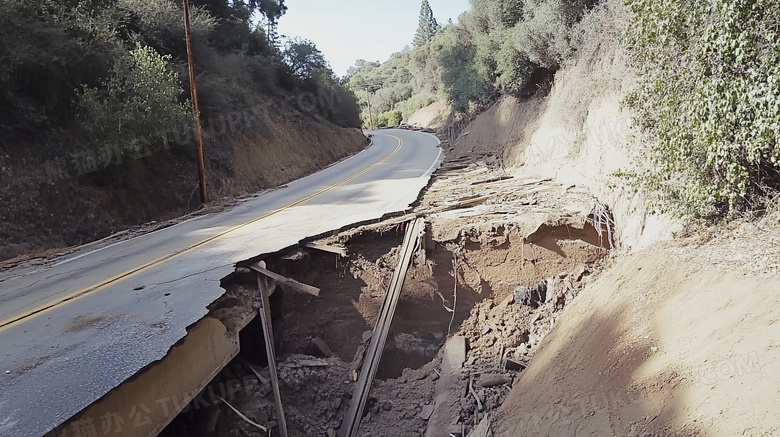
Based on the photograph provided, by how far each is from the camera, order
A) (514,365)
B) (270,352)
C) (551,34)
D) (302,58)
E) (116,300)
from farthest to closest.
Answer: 1. (302,58)
2. (551,34)
3. (514,365)
4. (270,352)
5. (116,300)

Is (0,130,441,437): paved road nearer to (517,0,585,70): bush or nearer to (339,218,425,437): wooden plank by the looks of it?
(339,218,425,437): wooden plank

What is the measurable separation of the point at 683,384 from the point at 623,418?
0.58 metres

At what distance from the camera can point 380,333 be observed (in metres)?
8.05

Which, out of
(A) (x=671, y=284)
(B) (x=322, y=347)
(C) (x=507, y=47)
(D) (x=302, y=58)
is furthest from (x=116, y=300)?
(D) (x=302, y=58)

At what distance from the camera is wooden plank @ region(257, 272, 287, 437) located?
6.12 meters

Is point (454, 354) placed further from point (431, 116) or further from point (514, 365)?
point (431, 116)

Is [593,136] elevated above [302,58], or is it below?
below

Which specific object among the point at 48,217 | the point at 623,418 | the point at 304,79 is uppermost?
the point at 304,79

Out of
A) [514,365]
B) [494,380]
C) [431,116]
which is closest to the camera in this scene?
[494,380]

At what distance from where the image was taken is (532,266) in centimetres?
877

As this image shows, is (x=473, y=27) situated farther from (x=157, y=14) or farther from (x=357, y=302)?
(x=357, y=302)

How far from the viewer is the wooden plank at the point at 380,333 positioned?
6876 millimetres

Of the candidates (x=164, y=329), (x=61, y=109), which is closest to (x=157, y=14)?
(x=61, y=109)

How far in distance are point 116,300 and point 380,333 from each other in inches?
155
